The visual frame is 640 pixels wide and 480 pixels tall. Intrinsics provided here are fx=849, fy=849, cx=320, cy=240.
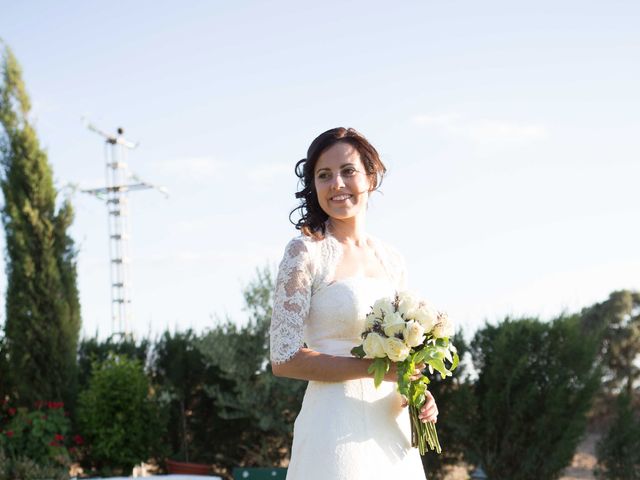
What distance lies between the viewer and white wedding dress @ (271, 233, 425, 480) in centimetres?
266

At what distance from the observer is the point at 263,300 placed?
29.9ft

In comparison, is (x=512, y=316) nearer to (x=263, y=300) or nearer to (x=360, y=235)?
(x=263, y=300)

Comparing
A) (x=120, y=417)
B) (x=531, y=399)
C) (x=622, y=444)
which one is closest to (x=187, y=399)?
Answer: (x=120, y=417)

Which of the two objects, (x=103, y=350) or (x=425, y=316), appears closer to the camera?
(x=425, y=316)

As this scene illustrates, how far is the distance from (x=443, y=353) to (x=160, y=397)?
741 cm

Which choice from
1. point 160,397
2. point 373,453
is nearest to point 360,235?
point 373,453

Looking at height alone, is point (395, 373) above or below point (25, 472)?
above

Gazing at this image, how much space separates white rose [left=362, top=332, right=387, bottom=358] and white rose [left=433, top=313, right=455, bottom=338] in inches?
8.5

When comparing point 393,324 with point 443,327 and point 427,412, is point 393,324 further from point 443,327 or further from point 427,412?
point 427,412

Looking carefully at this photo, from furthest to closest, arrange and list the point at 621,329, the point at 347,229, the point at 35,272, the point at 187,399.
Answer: the point at 621,329
the point at 35,272
the point at 187,399
the point at 347,229

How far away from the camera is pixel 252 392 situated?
884cm

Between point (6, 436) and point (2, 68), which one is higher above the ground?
point (2, 68)

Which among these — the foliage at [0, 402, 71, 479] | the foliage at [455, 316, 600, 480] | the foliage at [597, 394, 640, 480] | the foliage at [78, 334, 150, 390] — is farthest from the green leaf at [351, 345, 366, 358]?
the foliage at [78, 334, 150, 390]

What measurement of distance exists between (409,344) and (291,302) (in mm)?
399
